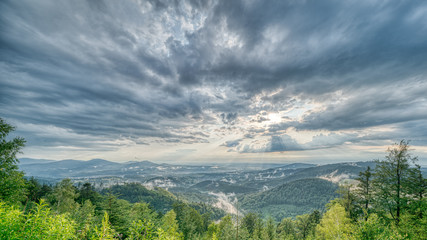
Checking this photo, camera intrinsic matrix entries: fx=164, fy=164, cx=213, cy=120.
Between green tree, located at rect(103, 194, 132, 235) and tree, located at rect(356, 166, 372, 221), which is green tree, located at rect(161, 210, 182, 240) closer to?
green tree, located at rect(103, 194, 132, 235)

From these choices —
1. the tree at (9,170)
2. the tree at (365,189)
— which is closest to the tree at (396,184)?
the tree at (365,189)

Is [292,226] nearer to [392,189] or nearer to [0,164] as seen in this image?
[392,189]

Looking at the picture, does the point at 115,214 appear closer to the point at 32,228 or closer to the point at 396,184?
the point at 32,228

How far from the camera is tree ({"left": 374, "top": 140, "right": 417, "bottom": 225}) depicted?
2478 cm

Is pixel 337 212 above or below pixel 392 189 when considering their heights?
below

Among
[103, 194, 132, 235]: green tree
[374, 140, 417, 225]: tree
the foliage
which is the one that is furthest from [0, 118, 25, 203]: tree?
[374, 140, 417, 225]: tree

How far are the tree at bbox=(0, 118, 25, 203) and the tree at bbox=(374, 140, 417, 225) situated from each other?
50300 millimetres

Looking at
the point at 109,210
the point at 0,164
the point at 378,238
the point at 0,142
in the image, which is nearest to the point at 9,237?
the point at 109,210

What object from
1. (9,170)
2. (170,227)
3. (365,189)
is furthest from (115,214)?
(365,189)

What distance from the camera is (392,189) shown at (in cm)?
2550

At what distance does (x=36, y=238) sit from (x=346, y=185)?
5069 centimetres

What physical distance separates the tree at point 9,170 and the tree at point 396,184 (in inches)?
1980

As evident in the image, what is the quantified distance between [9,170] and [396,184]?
52.2 meters

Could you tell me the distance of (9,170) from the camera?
61.5 feet
